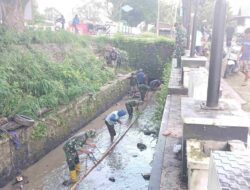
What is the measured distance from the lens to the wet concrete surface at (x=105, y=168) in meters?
9.12

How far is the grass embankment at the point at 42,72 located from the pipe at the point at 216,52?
7687 mm

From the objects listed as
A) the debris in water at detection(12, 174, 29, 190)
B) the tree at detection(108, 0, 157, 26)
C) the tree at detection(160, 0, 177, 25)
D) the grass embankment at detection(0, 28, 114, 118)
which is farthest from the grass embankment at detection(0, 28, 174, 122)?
the tree at detection(160, 0, 177, 25)

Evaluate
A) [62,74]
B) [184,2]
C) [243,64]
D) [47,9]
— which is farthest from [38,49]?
[47,9]

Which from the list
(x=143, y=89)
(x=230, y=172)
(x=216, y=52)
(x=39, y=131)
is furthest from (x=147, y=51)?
(x=230, y=172)

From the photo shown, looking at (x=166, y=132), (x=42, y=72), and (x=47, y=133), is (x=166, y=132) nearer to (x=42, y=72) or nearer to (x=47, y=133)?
(x=47, y=133)

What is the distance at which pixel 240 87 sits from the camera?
1128 centimetres

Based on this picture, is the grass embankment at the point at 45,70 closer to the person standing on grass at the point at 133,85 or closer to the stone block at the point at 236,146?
the person standing on grass at the point at 133,85

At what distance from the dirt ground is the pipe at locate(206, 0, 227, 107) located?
4.92m

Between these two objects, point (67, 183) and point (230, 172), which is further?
point (67, 183)

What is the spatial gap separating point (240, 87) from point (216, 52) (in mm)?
8375

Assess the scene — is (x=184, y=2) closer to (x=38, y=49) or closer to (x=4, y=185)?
(x=38, y=49)

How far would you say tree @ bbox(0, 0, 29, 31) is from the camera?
1581cm

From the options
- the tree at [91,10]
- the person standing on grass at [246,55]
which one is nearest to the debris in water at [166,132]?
the person standing on grass at [246,55]

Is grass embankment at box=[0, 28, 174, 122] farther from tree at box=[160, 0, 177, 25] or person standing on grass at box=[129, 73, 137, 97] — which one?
tree at box=[160, 0, 177, 25]
